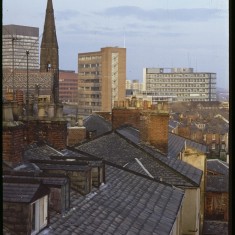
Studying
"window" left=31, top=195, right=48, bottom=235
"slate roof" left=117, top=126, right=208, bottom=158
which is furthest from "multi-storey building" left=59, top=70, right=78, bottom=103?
"window" left=31, top=195, right=48, bottom=235

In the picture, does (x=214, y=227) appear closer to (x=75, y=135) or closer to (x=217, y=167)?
(x=75, y=135)

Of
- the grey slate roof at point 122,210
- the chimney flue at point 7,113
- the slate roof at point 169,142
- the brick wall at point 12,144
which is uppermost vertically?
the chimney flue at point 7,113

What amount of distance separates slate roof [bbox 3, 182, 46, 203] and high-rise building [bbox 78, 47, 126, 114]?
8884 cm

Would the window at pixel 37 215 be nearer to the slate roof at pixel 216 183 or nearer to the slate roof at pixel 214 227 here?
the slate roof at pixel 214 227

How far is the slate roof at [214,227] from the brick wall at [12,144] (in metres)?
11.0

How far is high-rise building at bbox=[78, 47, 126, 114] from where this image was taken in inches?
4208

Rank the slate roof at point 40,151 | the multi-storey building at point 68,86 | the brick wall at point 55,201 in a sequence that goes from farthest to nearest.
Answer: the multi-storey building at point 68,86 < the slate roof at point 40,151 < the brick wall at point 55,201

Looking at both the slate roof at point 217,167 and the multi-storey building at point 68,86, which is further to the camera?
the multi-storey building at point 68,86

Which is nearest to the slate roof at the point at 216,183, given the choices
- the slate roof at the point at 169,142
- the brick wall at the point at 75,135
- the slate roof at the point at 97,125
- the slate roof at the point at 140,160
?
the slate roof at the point at 169,142

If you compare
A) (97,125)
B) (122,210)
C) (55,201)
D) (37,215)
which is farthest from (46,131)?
(97,125)

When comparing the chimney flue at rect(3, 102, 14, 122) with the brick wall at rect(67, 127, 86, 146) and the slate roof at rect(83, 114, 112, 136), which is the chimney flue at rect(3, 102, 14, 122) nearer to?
the brick wall at rect(67, 127, 86, 146)

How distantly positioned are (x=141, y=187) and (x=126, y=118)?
1185 centimetres

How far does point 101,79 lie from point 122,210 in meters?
107

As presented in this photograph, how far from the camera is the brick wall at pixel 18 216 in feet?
21.4
